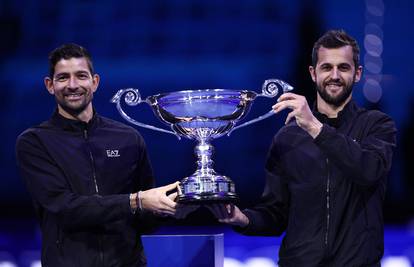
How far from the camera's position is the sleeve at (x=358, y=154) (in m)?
2.57

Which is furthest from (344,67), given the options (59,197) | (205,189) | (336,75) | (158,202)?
(59,197)

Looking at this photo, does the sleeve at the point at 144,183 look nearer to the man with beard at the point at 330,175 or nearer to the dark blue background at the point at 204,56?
the man with beard at the point at 330,175

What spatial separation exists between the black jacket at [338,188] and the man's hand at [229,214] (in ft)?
0.18

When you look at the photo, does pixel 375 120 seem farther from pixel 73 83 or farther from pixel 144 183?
pixel 73 83

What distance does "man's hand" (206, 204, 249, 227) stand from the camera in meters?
2.80

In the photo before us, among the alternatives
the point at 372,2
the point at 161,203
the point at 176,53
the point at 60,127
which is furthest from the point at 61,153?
Result: the point at 372,2

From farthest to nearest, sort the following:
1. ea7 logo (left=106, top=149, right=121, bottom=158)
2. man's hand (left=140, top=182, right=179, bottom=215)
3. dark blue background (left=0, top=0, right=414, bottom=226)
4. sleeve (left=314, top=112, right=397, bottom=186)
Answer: dark blue background (left=0, top=0, right=414, bottom=226), ea7 logo (left=106, top=149, right=121, bottom=158), man's hand (left=140, top=182, right=179, bottom=215), sleeve (left=314, top=112, right=397, bottom=186)

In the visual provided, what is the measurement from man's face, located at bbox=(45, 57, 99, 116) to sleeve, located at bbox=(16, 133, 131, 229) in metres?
0.17

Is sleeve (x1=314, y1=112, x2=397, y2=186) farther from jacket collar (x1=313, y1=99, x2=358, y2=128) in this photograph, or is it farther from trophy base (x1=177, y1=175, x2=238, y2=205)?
trophy base (x1=177, y1=175, x2=238, y2=205)

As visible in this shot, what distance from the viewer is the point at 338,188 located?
8.92 feet

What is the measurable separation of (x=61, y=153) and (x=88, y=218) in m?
0.27

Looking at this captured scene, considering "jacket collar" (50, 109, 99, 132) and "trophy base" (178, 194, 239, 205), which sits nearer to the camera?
"trophy base" (178, 194, 239, 205)

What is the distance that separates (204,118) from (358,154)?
525 millimetres

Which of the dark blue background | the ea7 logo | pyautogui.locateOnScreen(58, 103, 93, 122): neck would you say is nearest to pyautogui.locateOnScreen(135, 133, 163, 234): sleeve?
the ea7 logo
